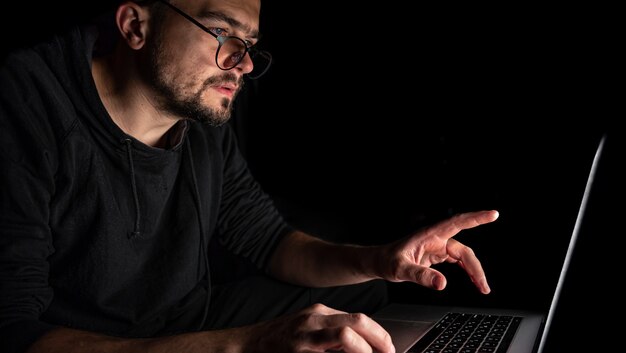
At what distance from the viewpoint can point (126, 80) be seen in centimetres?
136

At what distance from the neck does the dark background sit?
0.78 m

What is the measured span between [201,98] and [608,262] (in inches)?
35.2

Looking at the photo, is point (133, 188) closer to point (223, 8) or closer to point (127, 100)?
point (127, 100)

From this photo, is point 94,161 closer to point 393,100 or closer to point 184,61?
point 184,61

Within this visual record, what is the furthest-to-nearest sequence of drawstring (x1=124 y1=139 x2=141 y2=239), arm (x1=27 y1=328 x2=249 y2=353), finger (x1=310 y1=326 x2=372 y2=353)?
drawstring (x1=124 y1=139 x2=141 y2=239), arm (x1=27 y1=328 x2=249 y2=353), finger (x1=310 y1=326 x2=372 y2=353)

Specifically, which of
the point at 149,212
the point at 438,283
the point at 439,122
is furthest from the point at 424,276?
the point at 439,122

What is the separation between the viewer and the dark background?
1.95 metres

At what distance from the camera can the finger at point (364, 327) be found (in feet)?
2.60

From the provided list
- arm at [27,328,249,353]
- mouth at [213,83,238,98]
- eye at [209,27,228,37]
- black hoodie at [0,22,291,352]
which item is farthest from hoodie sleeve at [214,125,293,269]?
arm at [27,328,249,353]

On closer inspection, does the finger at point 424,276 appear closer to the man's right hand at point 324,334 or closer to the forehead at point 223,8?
the man's right hand at point 324,334

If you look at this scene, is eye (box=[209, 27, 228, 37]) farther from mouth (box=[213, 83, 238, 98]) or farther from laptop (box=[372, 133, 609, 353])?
laptop (box=[372, 133, 609, 353])

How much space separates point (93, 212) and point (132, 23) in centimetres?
47

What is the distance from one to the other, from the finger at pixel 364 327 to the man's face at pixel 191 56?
0.73 meters

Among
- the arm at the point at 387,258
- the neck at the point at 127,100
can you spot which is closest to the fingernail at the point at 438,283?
the arm at the point at 387,258
